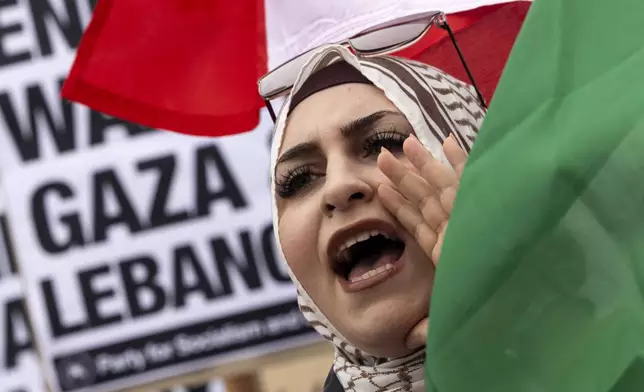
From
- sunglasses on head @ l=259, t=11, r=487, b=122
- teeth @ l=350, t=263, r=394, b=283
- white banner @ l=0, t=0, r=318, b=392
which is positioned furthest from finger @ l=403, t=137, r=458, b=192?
white banner @ l=0, t=0, r=318, b=392

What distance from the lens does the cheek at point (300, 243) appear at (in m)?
0.77

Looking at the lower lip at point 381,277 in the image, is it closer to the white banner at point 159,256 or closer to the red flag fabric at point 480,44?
the red flag fabric at point 480,44

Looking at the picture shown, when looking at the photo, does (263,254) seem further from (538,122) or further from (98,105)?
(538,122)

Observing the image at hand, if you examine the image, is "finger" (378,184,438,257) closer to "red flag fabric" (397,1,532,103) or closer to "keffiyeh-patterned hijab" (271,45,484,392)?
"keffiyeh-patterned hijab" (271,45,484,392)

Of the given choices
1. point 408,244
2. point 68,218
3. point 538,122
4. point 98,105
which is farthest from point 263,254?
point 538,122

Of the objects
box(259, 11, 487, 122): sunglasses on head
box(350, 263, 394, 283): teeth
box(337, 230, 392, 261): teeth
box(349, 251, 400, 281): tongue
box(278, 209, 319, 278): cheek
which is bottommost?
box(350, 263, 394, 283): teeth

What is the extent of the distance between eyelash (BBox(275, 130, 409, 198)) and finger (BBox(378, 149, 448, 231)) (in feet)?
0.30

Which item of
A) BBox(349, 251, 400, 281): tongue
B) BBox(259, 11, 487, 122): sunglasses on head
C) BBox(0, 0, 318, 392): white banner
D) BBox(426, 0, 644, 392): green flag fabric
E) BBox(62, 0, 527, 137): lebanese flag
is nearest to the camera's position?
BBox(426, 0, 644, 392): green flag fabric

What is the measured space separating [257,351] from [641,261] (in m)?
1.24

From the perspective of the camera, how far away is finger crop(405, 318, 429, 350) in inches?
A: 28.2

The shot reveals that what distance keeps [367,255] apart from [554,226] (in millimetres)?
317

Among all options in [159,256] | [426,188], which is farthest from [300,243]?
[159,256]

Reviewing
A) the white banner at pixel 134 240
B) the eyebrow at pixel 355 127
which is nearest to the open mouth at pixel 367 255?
the eyebrow at pixel 355 127

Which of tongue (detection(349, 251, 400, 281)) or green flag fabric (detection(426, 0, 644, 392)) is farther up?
tongue (detection(349, 251, 400, 281))
